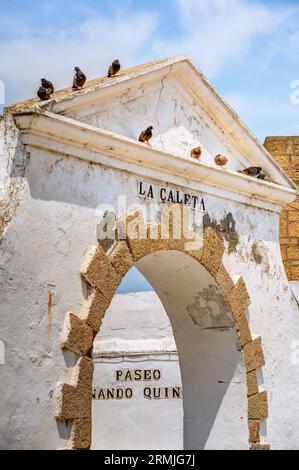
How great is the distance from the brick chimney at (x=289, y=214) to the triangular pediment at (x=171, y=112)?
5.77 feet

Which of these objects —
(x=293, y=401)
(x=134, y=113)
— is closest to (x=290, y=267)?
(x=293, y=401)

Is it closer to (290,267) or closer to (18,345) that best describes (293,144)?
(290,267)

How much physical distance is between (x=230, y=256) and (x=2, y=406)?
312 centimetres

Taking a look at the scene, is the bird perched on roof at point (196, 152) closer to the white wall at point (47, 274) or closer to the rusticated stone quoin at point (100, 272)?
the white wall at point (47, 274)

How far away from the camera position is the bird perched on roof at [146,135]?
21.5ft

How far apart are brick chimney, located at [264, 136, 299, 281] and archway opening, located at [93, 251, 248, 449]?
2442mm

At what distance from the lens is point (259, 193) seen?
805 cm

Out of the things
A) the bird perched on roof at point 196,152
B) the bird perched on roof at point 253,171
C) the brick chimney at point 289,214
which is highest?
the brick chimney at point 289,214

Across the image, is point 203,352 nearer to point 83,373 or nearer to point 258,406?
point 258,406

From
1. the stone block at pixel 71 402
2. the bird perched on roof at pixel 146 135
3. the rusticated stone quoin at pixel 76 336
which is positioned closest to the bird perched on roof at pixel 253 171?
the bird perched on roof at pixel 146 135

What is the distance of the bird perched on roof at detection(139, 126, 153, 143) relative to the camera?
21.5 feet

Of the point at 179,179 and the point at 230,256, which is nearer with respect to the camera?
the point at 179,179

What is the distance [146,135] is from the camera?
6562 millimetres

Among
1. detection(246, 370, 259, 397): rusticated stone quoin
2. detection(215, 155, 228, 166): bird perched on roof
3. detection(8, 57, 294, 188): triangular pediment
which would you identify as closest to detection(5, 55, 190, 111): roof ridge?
detection(8, 57, 294, 188): triangular pediment
